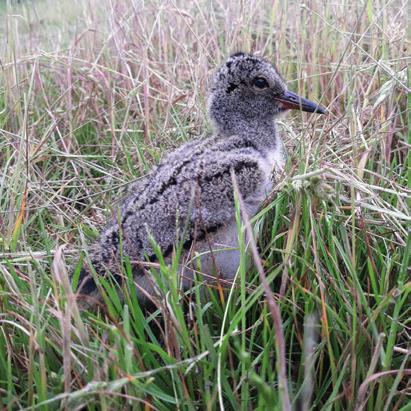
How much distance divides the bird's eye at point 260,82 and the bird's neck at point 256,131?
0.47 feet

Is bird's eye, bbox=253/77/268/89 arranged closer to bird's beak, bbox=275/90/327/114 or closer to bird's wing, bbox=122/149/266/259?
bird's beak, bbox=275/90/327/114

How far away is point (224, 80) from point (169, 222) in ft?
2.61

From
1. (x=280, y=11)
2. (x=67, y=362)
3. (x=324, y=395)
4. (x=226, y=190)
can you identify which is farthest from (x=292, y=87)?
(x=67, y=362)

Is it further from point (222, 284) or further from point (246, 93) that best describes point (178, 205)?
point (246, 93)

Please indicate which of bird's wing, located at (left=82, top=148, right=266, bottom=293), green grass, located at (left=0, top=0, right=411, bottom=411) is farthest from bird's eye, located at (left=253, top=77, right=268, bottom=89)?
bird's wing, located at (left=82, top=148, right=266, bottom=293)

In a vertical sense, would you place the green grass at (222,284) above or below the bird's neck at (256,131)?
below

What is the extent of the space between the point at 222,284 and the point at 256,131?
0.79m

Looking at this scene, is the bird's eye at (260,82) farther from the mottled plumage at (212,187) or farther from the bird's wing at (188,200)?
the bird's wing at (188,200)

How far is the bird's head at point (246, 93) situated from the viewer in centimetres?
254

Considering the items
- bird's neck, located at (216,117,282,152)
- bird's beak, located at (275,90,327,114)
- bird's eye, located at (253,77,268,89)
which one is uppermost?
bird's eye, located at (253,77,268,89)

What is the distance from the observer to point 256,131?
2.53 m

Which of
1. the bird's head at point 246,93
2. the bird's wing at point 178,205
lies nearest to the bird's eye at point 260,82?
the bird's head at point 246,93

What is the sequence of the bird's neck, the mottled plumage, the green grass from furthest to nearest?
1. the bird's neck
2. the mottled plumage
3. the green grass

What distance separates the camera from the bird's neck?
2520 millimetres
